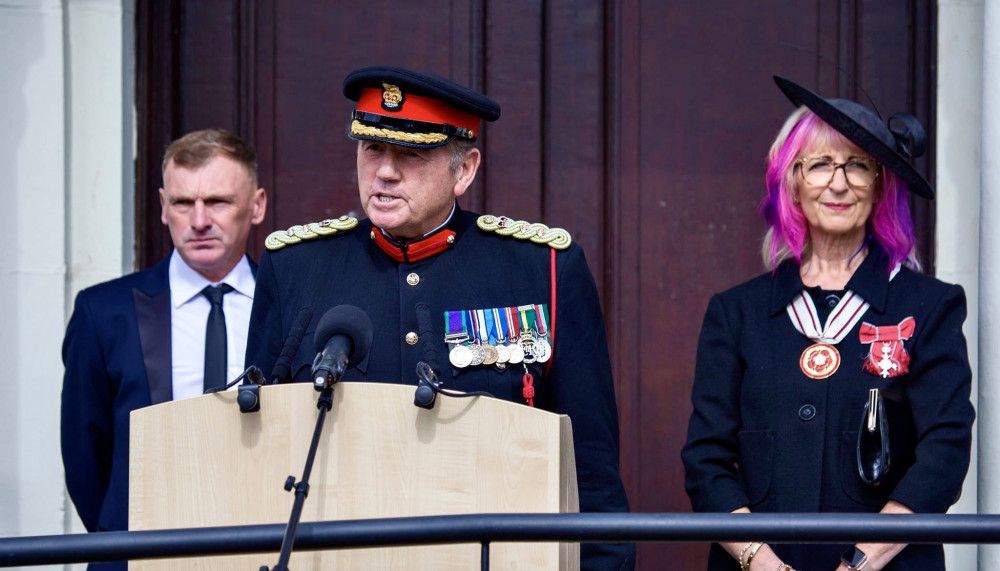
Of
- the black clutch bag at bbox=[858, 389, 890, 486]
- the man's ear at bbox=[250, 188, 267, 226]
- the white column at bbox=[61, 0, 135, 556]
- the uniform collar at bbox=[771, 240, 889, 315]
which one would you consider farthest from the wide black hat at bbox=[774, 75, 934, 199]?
the white column at bbox=[61, 0, 135, 556]

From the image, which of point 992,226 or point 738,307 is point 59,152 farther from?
point 992,226

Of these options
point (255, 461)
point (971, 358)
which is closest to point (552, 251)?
point (255, 461)

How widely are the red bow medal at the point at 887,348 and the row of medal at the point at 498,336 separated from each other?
0.79 metres

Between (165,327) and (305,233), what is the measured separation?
700mm

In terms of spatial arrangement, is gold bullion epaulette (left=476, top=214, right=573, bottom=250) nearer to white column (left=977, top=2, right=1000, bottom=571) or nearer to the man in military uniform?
the man in military uniform

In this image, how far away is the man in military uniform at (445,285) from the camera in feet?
8.66

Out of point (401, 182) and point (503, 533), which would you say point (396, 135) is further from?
point (503, 533)

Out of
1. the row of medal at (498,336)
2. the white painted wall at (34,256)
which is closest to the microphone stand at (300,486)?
the row of medal at (498,336)

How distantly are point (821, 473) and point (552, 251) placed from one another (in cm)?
81

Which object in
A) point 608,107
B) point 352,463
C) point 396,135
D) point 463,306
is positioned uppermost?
point 608,107

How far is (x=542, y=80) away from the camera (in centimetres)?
408

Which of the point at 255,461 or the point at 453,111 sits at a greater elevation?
the point at 453,111

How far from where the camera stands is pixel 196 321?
3.43 meters

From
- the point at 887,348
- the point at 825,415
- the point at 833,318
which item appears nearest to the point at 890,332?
the point at 887,348
